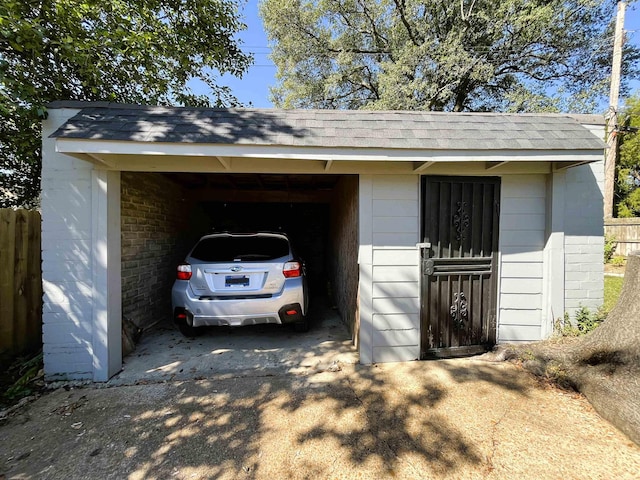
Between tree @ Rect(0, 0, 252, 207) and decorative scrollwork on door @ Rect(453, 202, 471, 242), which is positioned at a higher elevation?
tree @ Rect(0, 0, 252, 207)

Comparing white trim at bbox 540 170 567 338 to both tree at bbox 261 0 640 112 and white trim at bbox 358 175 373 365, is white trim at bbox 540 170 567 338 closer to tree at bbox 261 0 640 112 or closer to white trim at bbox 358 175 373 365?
white trim at bbox 358 175 373 365

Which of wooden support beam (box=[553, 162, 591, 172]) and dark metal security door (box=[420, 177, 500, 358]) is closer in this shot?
wooden support beam (box=[553, 162, 591, 172])

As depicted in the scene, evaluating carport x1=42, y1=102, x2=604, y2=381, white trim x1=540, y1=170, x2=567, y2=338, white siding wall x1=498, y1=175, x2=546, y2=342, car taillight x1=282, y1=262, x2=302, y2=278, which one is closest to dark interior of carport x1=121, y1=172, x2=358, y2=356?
carport x1=42, y1=102, x2=604, y2=381

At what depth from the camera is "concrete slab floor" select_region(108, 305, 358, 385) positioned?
10.1 feet

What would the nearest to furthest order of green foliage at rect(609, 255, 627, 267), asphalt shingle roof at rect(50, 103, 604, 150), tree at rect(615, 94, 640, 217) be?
asphalt shingle roof at rect(50, 103, 604, 150) → green foliage at rect(609, 255, 627, 267) → tree at rect(615, 94, 640, 217)

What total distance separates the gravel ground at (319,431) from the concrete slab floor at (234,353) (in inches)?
7.1

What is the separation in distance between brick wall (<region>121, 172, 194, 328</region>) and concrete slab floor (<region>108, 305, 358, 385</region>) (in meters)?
0.44

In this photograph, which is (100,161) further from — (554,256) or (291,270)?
(554,256)

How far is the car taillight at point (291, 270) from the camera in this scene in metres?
3.64

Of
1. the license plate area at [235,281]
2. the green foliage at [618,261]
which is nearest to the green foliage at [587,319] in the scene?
the license plate area at [235,281]

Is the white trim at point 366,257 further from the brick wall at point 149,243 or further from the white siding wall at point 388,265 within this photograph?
the brick wall at point 149,243

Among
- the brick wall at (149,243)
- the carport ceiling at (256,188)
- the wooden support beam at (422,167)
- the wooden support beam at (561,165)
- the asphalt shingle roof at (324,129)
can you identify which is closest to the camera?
the asphalt shingle roof at (324,129)

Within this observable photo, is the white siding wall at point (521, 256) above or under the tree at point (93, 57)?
under

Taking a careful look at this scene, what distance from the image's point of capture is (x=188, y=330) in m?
3.82
